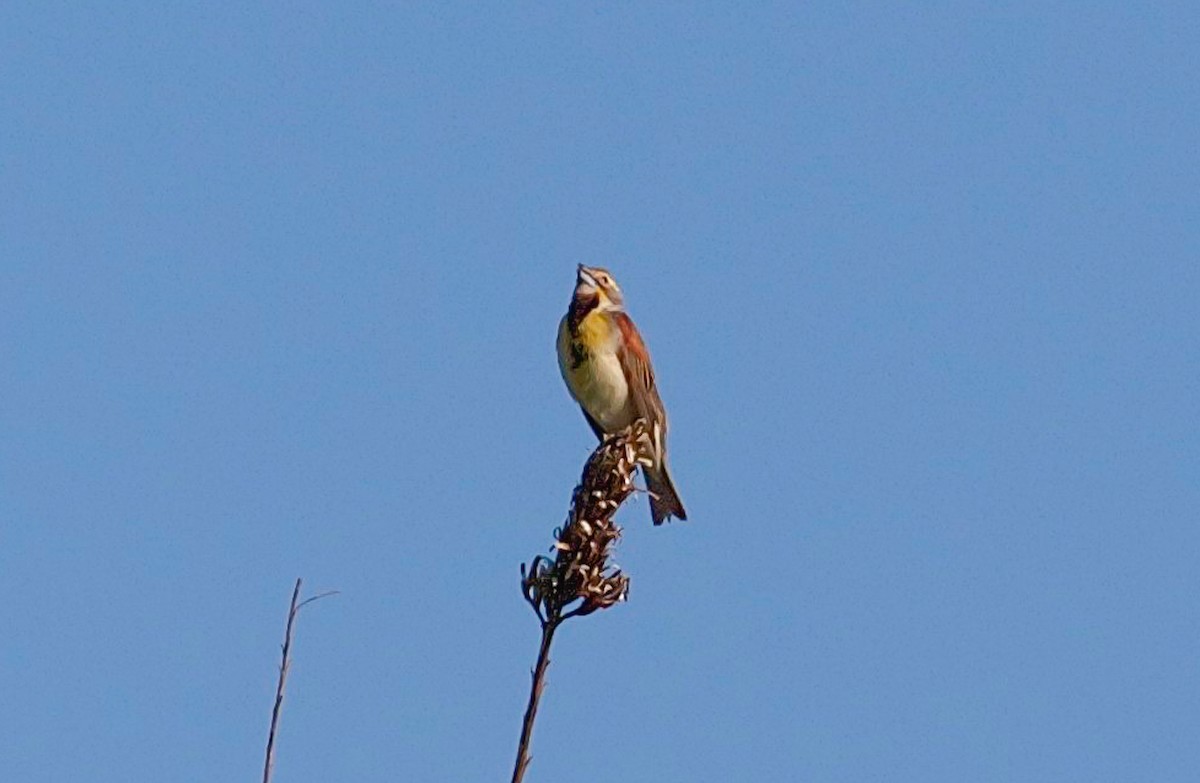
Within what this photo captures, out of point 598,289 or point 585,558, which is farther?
point 598,289

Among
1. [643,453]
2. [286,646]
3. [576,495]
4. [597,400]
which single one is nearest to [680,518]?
[597,400]

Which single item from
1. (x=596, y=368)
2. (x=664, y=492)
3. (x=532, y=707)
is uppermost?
(x=596, y=368)

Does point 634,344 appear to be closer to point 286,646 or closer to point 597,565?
point 597,565

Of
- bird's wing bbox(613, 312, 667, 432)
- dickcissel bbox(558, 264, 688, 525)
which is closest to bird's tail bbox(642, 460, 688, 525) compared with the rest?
dickcissel bbox(558, 264, 688, 525)

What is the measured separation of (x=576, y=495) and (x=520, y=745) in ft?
5.56

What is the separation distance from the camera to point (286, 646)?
3387 mm

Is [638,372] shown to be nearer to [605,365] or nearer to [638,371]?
[638,371]

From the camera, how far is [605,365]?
9.54 metres

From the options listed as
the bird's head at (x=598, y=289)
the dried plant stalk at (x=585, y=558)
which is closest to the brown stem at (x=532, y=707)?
the dried plant stalk at (x=585, y=558)

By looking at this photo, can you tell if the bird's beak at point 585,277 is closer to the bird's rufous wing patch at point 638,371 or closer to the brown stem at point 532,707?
the bird's rufous wing patch at point 638,371

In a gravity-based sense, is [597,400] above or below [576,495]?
above

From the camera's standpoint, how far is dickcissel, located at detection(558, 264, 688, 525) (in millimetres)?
9547

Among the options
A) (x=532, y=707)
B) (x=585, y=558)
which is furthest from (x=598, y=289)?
(x=532, y=707)

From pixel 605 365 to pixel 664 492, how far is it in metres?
0.82
